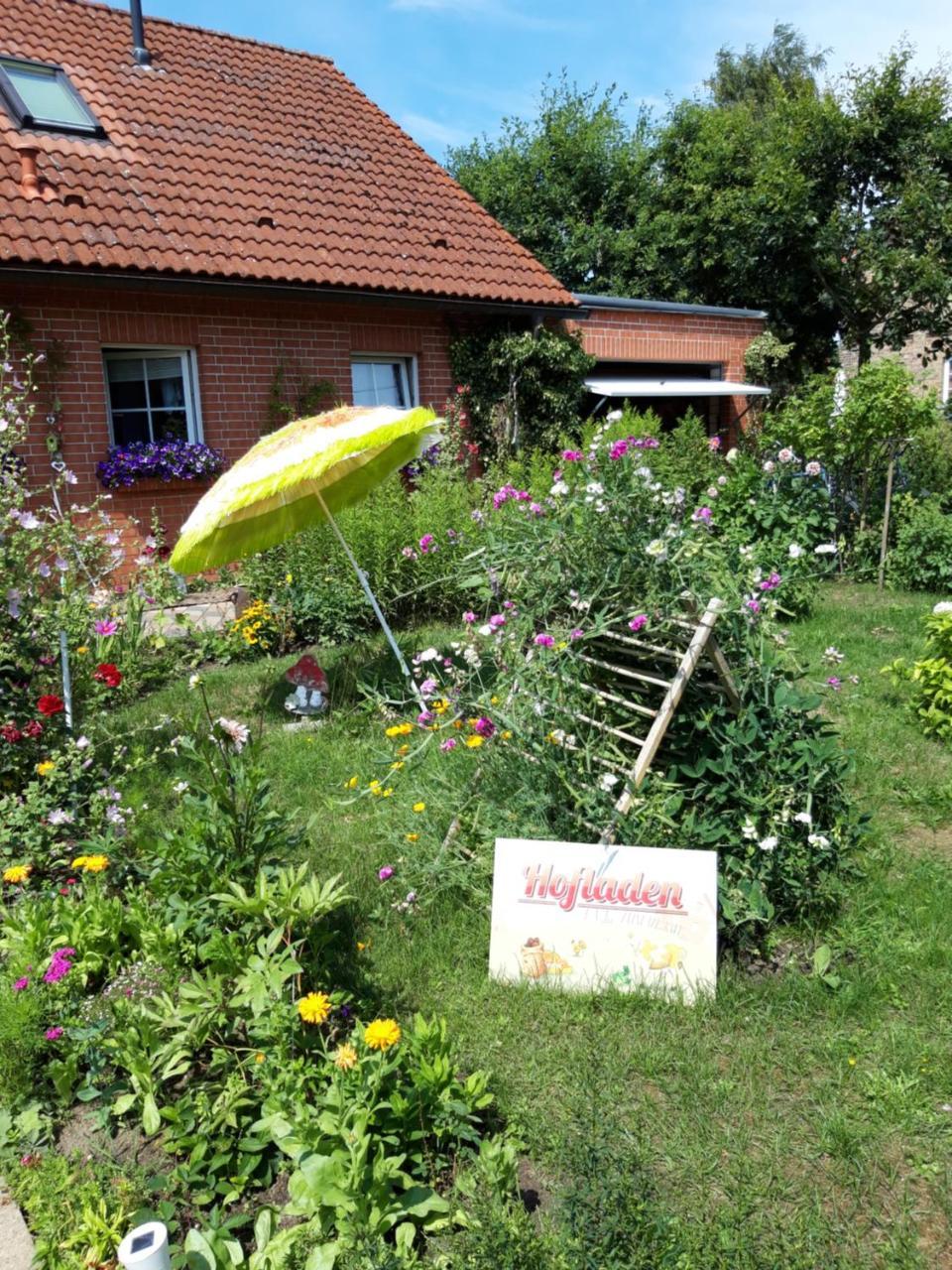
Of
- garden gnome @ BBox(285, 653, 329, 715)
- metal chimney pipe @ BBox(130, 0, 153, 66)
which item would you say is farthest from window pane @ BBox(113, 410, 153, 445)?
metal chimney pipe @ BBox(130, 0, 153, 66)

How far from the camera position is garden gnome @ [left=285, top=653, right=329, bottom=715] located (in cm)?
548

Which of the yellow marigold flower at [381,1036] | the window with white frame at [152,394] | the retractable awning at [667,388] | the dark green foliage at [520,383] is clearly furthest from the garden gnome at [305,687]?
the retractable awning at [667,388]

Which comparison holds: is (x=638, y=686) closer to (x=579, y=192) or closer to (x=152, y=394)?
(x=152, y=394)

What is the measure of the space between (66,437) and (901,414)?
757 centimetres

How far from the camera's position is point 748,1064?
260cm

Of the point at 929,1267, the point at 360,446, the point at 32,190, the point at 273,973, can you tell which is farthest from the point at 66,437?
the point at 929,1267

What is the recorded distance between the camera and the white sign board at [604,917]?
290 cm

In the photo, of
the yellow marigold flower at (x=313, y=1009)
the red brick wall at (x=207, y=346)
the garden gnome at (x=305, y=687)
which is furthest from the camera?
the red brick wall at (x=207, y=346)

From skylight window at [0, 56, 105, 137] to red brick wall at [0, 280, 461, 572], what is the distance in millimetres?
1955

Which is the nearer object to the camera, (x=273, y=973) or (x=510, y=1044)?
(x=273, y=973)

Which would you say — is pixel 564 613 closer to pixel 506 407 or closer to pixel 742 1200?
pixel 742 1200

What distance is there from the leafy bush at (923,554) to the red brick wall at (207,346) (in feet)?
17.4

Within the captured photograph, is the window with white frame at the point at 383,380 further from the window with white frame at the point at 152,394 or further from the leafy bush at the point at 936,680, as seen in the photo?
the leafy bush at the point at 936,680

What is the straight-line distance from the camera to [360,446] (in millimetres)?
4637
